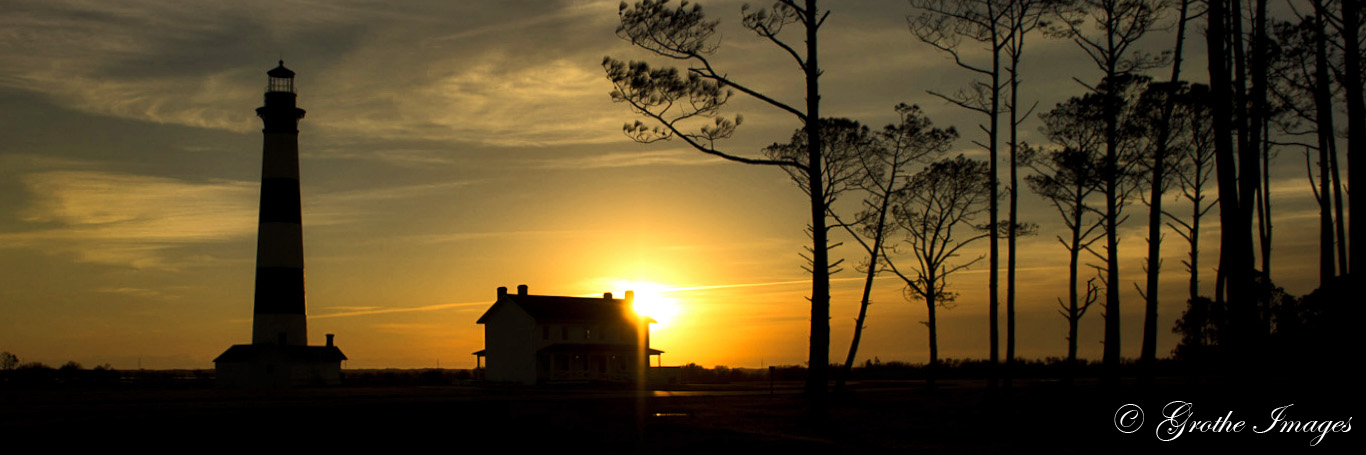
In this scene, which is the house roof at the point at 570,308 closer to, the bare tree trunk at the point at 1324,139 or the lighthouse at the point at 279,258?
the lighthouse at the point at 279,258

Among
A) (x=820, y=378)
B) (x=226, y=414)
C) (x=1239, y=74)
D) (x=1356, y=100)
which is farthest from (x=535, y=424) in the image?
(x=1356, y=100)

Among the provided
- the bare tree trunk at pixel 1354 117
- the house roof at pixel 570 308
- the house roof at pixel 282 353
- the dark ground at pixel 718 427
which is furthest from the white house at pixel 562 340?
the bare tree trunk at pixel 1354 117

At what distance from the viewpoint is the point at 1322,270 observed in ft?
86.2

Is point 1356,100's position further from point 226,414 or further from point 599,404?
point 226,414

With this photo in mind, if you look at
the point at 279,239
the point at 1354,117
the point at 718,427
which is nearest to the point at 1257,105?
the point at 1354,117

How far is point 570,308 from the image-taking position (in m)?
71.8

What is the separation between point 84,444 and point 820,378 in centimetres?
1423

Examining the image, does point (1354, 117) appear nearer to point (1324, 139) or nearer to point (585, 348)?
point (1324, 139)

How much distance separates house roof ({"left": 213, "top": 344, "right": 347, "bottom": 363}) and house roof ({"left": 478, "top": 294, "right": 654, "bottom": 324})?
1137 centimetres

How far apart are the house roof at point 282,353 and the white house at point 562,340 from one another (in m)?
9.99

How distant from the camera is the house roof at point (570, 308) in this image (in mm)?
69812

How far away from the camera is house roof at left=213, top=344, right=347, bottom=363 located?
59250 mm

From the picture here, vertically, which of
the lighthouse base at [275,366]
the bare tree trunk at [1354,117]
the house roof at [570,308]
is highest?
the bare tree trunk at [1354,117]

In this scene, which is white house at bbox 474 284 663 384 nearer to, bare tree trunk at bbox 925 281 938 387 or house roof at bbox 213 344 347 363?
house roof at bbox 213 344 347 363
